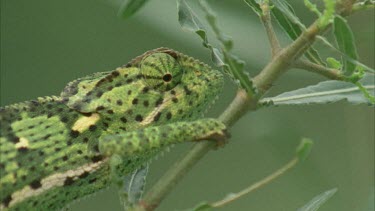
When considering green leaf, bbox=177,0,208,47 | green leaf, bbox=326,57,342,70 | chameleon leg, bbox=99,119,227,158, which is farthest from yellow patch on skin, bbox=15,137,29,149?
green leaf, bbox=326,57,342,70

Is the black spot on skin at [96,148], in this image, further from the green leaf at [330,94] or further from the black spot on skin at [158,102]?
the green leaf at [330,94]

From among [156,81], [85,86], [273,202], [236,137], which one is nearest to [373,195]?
[156,81]

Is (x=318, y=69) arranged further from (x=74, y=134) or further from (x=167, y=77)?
(x=74, y=134)

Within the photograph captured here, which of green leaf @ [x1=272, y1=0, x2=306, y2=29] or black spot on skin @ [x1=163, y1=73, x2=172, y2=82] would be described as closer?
green leaf @ [x1=272, y1=0, x2=306, y2=29]

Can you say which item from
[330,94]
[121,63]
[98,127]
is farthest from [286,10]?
[121,63]

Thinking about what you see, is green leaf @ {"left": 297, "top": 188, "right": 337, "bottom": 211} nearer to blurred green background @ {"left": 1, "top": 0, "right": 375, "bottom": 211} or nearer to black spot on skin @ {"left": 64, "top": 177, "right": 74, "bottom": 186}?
black spot on skin @ {"left": 64, "top": 177, "right": 74, "bottom": 186}
